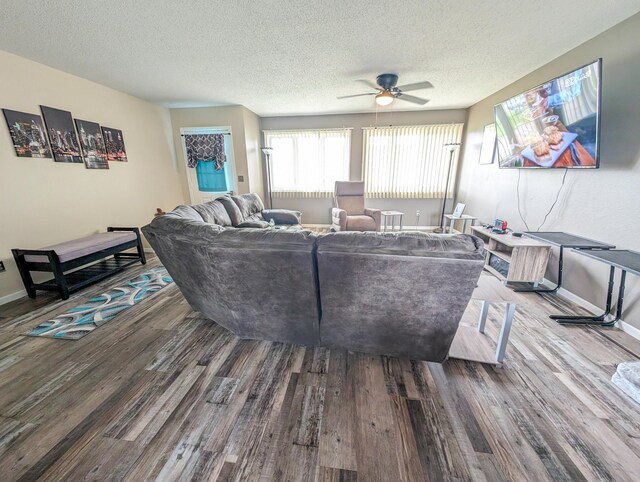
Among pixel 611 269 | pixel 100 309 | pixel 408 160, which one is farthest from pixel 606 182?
pixel 100 309

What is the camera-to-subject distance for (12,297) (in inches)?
96.0

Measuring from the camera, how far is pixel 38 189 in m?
2.60

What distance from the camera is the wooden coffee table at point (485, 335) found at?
1.49 meters

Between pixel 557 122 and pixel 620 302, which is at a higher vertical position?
pixel 557 122

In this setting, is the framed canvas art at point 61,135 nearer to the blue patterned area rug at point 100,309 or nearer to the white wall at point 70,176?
the white wall at point 70,176

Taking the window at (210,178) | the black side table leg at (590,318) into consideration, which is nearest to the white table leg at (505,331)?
the black side table leg at (590,318)

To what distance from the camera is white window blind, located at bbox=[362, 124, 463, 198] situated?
480 centimetres

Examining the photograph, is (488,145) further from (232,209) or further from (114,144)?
(114,144)

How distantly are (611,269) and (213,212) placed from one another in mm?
3863

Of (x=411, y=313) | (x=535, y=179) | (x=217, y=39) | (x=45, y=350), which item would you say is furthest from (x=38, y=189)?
(x=535, y=179)

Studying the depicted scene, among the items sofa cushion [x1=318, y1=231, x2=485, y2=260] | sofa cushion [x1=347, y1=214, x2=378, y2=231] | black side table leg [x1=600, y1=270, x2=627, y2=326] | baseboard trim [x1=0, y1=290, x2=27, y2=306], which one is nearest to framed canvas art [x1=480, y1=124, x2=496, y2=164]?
sofa cushion [x1=347, y1=214, x2=378, y2=231]

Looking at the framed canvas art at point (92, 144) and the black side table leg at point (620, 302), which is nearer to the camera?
the black side table leg at point (620, 302)

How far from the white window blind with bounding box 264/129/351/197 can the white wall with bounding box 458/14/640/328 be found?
3089 millimetres

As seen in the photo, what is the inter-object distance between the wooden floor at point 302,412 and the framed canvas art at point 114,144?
2509 mm
